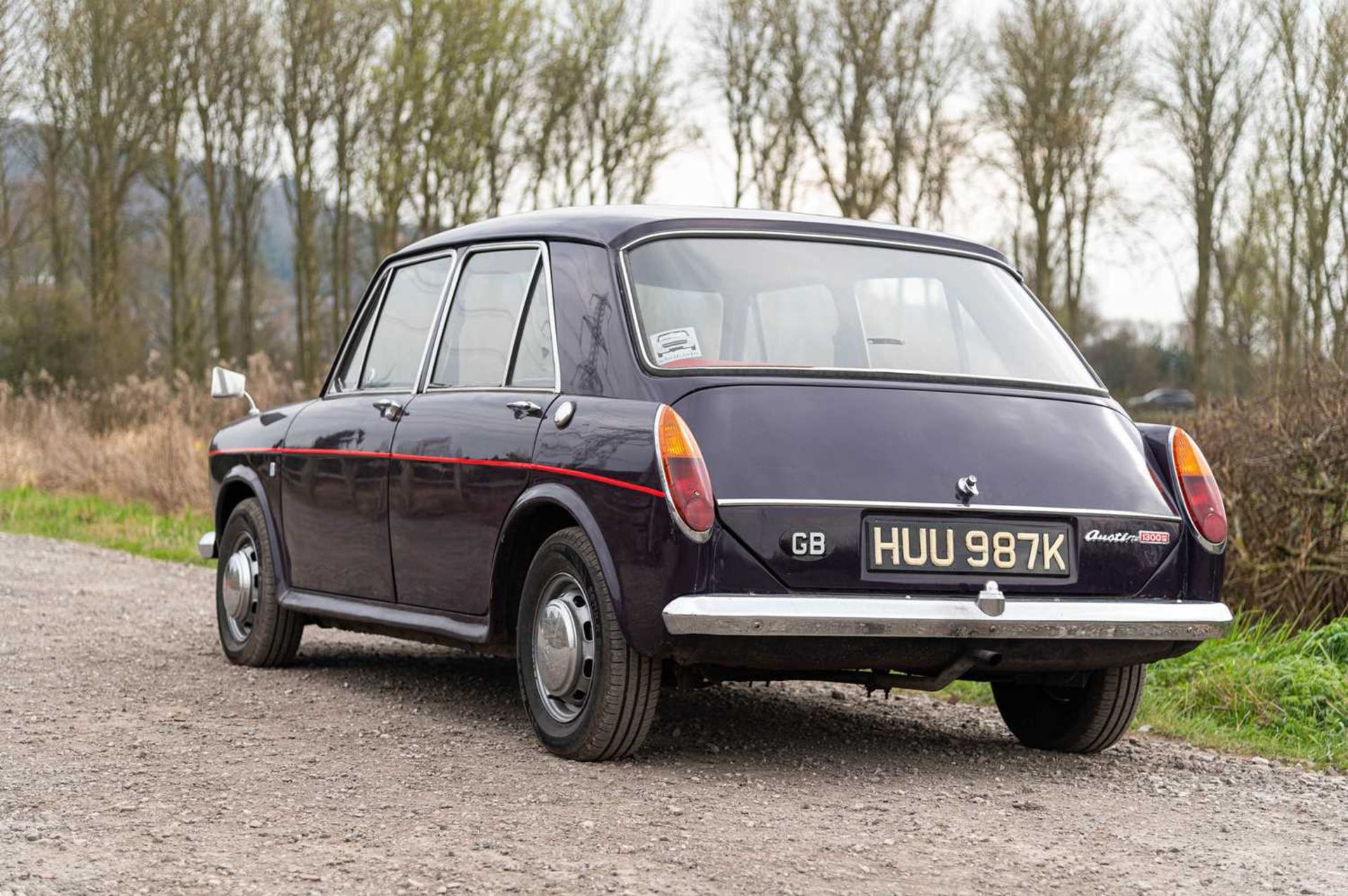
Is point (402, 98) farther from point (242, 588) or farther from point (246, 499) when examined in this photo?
point (242, 588)

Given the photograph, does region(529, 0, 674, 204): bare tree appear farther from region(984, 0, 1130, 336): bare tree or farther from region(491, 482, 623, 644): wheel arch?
region(491, 482, 623, 644): wheel arch

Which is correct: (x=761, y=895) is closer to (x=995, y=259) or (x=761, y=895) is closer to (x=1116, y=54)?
(x=995, y=259)

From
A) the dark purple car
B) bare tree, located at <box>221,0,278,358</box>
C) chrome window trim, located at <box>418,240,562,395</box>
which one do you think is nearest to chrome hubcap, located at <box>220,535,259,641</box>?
the dark purple car

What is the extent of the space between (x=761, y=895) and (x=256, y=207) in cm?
3817

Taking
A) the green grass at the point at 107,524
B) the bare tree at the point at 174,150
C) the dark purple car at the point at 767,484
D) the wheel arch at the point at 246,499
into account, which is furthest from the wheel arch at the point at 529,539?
the bare tree at the point at 174,150

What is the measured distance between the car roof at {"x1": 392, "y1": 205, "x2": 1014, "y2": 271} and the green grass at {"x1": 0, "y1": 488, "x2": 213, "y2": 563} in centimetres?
791

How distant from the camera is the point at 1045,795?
5184 millimetres

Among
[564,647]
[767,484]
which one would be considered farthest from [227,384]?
[767,484]

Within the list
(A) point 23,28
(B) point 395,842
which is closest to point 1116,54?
(A) point 23,28

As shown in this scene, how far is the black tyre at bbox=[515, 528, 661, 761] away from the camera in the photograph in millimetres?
5152

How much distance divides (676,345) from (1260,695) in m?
3.11

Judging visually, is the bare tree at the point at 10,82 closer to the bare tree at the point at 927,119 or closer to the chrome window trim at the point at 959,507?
the bare tree at the point at 927,119

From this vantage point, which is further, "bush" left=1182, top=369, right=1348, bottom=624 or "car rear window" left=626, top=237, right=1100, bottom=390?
"bush" left=1182, top=369, right=1348, bottom=624

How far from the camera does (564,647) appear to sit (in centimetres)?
539
